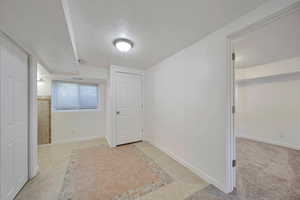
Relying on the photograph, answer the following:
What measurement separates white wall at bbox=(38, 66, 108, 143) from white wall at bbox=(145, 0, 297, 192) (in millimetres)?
2053

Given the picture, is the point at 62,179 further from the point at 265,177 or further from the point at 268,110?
the point at 268,110

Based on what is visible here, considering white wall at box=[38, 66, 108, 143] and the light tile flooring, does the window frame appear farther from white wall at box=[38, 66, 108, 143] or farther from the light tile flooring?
the light tile flooring

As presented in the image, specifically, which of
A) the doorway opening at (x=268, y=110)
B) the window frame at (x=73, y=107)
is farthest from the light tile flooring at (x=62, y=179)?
the window frame at (x=73, y=107)

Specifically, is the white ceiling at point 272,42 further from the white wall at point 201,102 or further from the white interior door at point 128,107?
the white interior door at point 128,107

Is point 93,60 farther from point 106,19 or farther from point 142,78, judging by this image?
point 106,19

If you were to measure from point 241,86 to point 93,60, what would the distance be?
15.7 feet

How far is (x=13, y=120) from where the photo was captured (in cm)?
141

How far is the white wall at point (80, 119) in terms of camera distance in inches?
122

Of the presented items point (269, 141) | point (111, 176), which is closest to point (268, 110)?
point (269, 141)

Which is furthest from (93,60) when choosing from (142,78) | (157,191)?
(157,191)

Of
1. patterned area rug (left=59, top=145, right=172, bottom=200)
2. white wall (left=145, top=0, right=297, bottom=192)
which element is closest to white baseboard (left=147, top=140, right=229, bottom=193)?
white wall (left=145, top=0, right=297, bottom=192)

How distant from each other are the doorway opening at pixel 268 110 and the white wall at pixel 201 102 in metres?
0.15

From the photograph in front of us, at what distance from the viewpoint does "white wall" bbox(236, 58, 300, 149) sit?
2887 mm

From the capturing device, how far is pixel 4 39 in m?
1.28
